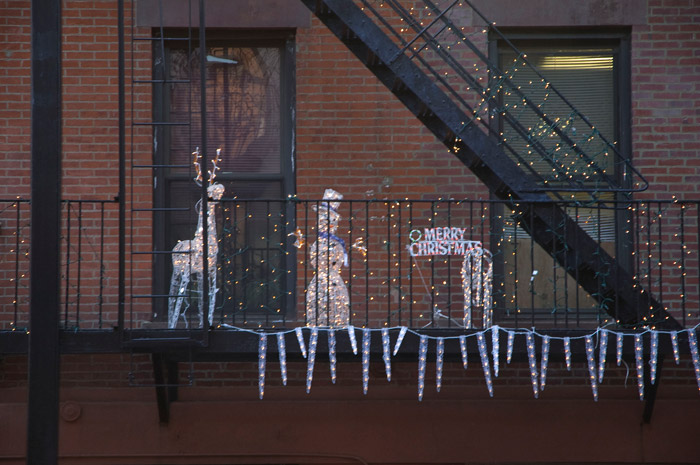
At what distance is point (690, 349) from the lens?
647 centimetres

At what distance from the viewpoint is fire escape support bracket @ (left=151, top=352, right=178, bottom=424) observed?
7.03 metres

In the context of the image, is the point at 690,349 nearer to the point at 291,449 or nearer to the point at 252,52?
the point at 291,449

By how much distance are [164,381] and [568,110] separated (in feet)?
14.0

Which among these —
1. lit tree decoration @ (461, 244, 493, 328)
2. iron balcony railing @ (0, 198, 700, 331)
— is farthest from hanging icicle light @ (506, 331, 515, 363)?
iron balcony railing @ (0, 198, 700, 331)

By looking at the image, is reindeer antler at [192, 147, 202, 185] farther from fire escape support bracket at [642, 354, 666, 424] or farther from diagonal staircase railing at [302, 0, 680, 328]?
fire escape support bracket at [642, 354, 666, 424]

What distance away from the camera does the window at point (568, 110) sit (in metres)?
7.76

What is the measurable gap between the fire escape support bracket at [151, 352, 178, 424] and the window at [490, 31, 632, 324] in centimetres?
292

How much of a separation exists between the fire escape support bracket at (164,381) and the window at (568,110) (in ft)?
9.59

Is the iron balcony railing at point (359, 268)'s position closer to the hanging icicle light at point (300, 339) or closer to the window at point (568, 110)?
the window at point (568, 110)

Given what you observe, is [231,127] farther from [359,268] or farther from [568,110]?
[568,110]

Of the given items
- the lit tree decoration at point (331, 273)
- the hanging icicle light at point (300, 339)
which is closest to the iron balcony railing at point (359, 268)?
the lit tree decoration at point (331, 273)

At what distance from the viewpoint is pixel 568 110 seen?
25.8 feet

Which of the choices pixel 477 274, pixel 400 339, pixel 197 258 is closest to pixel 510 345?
pixel 400 339

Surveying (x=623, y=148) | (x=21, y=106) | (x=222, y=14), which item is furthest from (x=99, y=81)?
(x=623, y=148)
